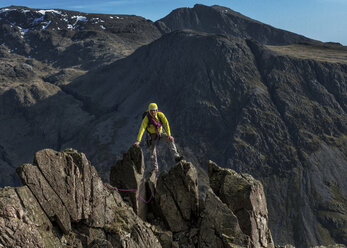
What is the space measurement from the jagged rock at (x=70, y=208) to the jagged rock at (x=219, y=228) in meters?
3.25

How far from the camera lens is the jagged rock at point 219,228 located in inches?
687

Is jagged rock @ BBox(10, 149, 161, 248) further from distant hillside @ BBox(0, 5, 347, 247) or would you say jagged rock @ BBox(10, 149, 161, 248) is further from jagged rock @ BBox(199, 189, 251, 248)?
distant hillside @ BBox(0, 5, 347, 247)

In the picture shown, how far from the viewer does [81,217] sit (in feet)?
52.7

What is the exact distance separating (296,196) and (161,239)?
11663cm

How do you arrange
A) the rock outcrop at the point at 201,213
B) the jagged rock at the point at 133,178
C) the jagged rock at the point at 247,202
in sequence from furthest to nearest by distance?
1. the jagged rock at the point at 133,178
2. the jagged rock at the point at 247,202
3. the rock outcrop at the point at 201,213

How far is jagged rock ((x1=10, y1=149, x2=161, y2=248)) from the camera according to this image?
14.5 metres

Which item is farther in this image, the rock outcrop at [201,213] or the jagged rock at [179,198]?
the jagged rock at [179,198]

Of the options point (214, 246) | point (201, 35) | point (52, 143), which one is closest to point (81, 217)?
point (214, 246)

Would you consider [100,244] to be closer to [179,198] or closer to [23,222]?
[23,222]

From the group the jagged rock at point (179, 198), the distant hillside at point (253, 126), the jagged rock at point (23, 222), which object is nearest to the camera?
the jagged rock at point (23, 222)

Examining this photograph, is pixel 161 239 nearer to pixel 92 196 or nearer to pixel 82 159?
pixel 92 196

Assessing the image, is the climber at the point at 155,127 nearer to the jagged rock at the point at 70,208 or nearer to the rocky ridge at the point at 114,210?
the rocky ridge at the point at 114,210

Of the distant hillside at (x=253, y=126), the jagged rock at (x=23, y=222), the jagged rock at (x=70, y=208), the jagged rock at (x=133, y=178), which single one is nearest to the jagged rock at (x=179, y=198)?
the jagged rock at (x=133, y=178)

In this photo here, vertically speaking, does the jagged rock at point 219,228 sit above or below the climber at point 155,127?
below
